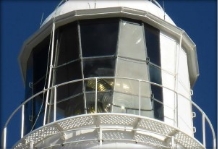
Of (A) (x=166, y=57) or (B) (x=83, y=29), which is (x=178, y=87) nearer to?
(A) (x=166, y=57)

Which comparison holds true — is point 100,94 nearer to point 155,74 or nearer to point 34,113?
point 155,74

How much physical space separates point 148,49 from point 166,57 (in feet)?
1.31

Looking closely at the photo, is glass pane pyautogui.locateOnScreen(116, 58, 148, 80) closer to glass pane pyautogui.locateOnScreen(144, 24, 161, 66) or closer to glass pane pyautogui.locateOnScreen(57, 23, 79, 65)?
glass pane pyautogui.locateOnScreen(144, 24, 161, 66)

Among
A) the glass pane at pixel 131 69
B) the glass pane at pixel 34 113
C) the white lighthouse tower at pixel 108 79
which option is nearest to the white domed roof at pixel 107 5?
the white lighthouse tower at pixel 108 79

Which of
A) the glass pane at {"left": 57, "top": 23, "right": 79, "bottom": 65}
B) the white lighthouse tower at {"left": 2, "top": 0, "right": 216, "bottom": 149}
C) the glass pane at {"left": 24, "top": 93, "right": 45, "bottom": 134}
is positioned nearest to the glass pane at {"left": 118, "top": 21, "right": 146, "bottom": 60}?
the white lighthouse tower at {"left": 2, "top": 0, "right": 216, "bottom": 149}

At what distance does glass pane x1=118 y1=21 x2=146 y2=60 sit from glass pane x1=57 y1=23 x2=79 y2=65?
78 centimetres

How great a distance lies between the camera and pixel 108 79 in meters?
18.3

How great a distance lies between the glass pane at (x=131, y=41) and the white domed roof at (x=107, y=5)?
535 mm

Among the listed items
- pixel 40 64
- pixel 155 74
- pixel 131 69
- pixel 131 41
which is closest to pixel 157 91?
pixel 155 74

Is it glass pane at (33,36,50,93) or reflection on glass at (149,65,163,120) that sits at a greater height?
glass pane at (33,36,50,93)

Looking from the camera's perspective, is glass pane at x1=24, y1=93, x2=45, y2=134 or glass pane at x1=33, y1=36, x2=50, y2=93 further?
glass pane at x1=33, y1=36, x2=50, y2=93

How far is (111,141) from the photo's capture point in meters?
17.4

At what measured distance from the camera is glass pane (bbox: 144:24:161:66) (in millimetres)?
19081

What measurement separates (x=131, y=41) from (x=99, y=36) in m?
0.59
